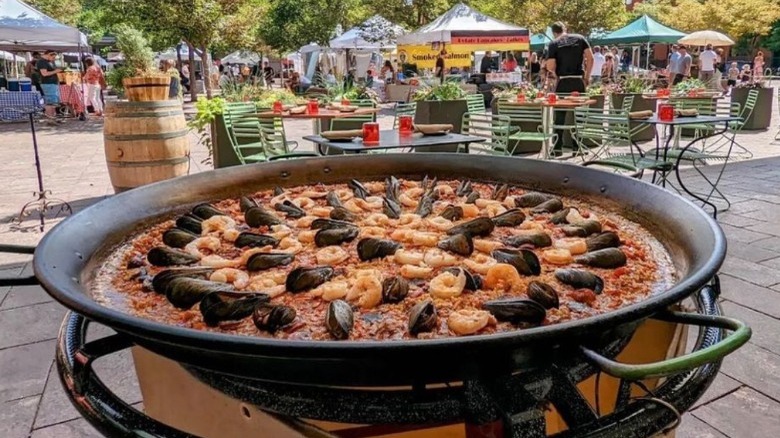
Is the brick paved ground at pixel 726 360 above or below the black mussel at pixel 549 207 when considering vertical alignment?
below

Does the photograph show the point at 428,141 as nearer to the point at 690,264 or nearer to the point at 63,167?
the point at 690,264

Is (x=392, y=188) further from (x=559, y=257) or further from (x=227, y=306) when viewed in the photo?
(x=227, y=306)

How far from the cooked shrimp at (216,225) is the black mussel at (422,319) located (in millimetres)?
901

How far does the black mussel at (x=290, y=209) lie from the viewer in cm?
201

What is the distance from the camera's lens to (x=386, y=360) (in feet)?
2.93

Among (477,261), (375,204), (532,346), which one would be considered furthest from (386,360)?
(375,204)

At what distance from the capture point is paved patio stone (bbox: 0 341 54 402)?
2.62 m

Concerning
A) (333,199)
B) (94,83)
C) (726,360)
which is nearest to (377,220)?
(333,199)

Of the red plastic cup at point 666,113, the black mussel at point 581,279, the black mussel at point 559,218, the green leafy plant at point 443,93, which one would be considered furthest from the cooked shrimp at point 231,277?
the green leafy plant at point 443,93

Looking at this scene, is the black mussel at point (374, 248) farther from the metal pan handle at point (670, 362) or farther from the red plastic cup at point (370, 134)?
the red plastic cup at point (370, 134)

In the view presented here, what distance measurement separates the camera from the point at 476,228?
5.72ft

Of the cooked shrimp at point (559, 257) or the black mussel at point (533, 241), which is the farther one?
the black mussel at point (533, 241)

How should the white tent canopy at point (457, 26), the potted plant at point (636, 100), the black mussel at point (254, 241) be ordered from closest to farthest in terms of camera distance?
the black mussel at point (254, 241), the potted plant at point (636, 100), the white tent canopy at point (457, 26)

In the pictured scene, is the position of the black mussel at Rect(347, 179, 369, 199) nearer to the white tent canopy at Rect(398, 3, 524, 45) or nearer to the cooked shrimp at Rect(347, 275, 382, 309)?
the cooked shrimp at Rect(347, 275, 382, 309)
